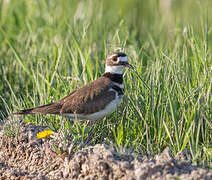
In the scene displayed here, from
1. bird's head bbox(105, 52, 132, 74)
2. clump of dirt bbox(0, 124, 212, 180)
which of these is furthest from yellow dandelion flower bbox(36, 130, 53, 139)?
bird's head bbox(105, 52, 132, 74)

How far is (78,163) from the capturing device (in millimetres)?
3139

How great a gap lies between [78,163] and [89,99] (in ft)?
2.77

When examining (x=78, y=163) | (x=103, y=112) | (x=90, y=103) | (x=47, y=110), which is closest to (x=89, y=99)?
(x=90, y=103)

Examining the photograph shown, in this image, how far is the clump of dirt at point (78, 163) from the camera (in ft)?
9.30

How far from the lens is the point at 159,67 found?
3.96 m

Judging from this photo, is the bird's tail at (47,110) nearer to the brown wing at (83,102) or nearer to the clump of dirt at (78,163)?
the brown wing at (83,102)

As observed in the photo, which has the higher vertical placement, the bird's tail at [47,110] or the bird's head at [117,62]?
the bird's head at [117,62]

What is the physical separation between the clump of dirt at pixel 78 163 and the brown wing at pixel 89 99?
14.7 inches

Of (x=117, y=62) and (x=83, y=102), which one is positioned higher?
(x=117, y=62)

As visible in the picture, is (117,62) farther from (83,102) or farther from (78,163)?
(78,163)

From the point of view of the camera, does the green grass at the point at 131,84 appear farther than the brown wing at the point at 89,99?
No

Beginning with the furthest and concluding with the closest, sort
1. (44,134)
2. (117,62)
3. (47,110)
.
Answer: (117,62), (47,110), (44,134)

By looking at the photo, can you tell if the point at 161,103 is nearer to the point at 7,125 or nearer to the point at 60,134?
the point at 60,134

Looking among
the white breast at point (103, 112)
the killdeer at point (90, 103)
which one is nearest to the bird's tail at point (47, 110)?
the killdeer at point (90, 103)
